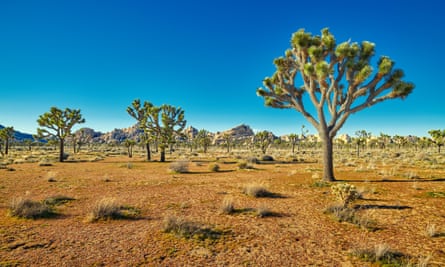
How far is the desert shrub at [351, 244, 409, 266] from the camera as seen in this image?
12.1 feet

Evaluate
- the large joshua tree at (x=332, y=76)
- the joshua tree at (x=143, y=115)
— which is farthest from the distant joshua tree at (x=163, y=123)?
the large joshua tree at (x=332, y=76)

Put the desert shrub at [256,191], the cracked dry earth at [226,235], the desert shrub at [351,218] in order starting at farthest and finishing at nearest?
the desert shrub at [256,191]
the desert shrub at [351,218]
the cracked dry earth at [226,235]

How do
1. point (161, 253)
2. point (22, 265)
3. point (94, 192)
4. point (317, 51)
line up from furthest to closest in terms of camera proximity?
point (317, 51), point (94, 192), point (161, 253), point (22, 265)

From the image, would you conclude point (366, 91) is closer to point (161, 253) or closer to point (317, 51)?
point (317, 51)

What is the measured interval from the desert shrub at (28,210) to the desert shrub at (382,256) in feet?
24.1

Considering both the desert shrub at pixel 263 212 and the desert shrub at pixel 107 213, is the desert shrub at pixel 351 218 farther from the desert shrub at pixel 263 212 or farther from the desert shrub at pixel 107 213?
the desert shrub at pixel 107 213

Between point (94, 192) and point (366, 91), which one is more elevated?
point (366, 91)

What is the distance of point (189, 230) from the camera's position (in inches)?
193

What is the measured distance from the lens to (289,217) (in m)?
6.02

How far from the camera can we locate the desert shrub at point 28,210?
227 inches

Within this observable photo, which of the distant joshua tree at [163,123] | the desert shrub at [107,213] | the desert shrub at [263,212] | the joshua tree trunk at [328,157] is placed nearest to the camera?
the desert shrub at [107,213]

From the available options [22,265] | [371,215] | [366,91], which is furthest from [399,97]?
[22,265]

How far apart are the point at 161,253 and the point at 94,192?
6.46 m

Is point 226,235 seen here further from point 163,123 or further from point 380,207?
point 163,123
